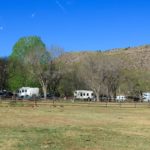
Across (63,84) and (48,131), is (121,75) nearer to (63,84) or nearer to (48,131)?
(63,84)

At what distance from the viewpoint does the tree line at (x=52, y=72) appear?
341 ft

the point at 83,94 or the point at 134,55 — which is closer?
the point at 83,94

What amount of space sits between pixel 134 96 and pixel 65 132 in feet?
340

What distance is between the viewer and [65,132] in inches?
906

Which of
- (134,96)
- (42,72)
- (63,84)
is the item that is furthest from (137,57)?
(42,72)

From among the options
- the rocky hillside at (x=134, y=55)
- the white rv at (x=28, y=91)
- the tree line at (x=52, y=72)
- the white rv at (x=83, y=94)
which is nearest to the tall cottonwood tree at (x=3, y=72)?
the tree line at (x=52, y=72)

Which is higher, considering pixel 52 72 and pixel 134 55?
pixel 134 55

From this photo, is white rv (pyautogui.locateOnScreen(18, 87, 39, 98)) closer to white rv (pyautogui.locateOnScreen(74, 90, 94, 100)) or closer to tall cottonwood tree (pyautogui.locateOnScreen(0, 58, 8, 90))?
tall cottonwood tree (pyautogui.locateOnScreen(0, 58, 8, 90))

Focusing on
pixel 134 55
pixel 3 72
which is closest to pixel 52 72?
pixel 3 72

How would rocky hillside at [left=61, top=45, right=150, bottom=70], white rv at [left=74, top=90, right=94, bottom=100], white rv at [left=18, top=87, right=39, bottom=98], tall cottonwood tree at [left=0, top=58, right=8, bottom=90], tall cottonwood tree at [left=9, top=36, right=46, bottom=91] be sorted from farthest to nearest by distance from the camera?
rocky hillside at [left=61, top=45, right=150, bottom=70], tall cottonwood tree at [left=0, top=58, right=8, bottom=90], white rv at [left=74, top=90, right=94, bottom=100], tall cottonwood tree at [left=9, top=36, right=46, bottom=91], white rv at [left=18, top=87, right=39, bottom=98]

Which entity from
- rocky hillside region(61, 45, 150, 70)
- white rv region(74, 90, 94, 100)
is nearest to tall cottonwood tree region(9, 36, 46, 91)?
white rv region(74, 90, 94, 100)

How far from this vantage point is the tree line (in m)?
104

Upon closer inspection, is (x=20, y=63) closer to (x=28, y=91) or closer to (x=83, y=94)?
(x=28, y=91)

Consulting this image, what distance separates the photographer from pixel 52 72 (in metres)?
105
